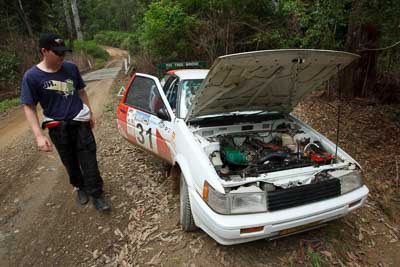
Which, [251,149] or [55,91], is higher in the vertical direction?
[55,91]

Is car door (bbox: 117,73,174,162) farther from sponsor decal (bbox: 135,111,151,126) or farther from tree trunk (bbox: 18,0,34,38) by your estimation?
tree trunk (bbox: 18,0,34,38)

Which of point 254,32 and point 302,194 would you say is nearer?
point 302,194

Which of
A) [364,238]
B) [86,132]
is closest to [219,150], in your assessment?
[86,132]

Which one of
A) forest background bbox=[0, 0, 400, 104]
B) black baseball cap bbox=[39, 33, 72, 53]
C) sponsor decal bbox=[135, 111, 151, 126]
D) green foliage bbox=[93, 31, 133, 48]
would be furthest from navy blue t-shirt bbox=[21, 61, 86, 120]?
green foliage bbox=[93, 31, 133, 48]

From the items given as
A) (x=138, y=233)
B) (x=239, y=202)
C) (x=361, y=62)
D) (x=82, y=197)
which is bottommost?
(x=138, y=233)

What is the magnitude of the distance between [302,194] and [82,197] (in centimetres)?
269

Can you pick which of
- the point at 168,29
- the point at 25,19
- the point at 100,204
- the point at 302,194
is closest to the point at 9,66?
the point at 25,19

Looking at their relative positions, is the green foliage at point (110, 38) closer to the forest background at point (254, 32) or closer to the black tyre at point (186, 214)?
the forest background at point (254, 32)

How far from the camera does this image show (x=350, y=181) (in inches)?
93.4

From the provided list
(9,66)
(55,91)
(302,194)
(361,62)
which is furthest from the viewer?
(9,66)

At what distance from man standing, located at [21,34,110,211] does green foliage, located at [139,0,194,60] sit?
7.12 m

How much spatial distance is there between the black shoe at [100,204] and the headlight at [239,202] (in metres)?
1.68

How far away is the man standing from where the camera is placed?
2.63 metres

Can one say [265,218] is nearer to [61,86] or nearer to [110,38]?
[61,86]
